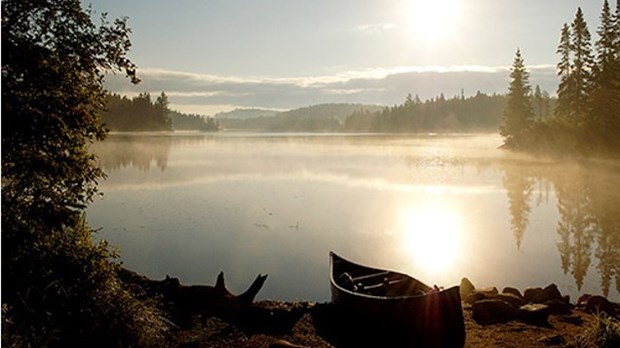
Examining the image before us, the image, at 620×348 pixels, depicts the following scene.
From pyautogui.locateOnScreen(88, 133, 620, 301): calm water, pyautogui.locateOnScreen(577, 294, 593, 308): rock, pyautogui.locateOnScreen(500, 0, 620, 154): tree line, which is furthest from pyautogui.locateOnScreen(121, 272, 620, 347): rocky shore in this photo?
pyautogui.locateOnScreen(500, 0, 620, 154): tree line

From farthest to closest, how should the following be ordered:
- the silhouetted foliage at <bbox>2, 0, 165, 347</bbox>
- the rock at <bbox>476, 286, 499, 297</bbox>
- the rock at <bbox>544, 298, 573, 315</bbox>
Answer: the rock at <bbox>476, 286, 499, 297</bbox>, the rock at <bbox>544, 298, 573, 315</bbox>, the silhouetted foliage at <bbox>2, 0, 165, 347</bbox>

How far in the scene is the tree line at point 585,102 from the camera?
55906 mm

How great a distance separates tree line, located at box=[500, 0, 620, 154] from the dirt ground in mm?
47791

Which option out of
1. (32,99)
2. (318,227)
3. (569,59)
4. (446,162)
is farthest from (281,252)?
(569,59)

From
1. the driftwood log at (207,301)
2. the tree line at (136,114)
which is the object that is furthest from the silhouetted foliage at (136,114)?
the driftwood log at (207,301)

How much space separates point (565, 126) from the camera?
208 ft

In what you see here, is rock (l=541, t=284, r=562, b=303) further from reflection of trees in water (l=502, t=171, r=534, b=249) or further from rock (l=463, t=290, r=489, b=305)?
reflection of trees in water (l=502, t=171, r=534, b=249)

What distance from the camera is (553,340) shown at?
11156 millimetres

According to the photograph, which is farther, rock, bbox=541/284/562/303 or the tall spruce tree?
the tall spruce tree

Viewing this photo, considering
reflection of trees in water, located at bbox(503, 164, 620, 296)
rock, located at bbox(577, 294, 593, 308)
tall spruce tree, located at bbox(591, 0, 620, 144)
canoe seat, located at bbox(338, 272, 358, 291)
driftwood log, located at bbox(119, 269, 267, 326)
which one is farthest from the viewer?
tall spruce tree, located at bbox(591, 0, 620, 144)

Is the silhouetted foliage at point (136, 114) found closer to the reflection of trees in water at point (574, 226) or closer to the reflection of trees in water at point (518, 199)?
the reflection of trees in water at point (518, 199)

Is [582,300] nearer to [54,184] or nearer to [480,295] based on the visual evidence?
[480,295]

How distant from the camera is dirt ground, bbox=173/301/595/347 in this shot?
36.3ft

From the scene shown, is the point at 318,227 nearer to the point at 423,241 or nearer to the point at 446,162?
the point at 423,241
